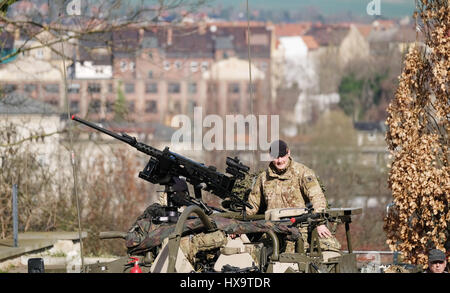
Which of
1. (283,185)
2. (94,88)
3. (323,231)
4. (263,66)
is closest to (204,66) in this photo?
(263,66)

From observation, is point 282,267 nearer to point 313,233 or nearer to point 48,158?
point 313,233

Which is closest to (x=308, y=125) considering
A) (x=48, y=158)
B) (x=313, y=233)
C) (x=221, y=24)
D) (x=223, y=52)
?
(x=223, y=52)

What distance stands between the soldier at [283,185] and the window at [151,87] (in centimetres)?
3599

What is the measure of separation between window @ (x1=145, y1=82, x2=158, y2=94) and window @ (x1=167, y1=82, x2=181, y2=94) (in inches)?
32.5

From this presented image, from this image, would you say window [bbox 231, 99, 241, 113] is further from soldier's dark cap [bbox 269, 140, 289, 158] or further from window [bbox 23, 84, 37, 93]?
soldier's dark cap [bbox 269, 140, 289, 158]

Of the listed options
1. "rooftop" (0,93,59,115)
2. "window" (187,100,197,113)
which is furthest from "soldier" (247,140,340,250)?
"window" (187,100,197,113)

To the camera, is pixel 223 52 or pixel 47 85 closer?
pixel 47 85

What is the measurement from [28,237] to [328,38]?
45350 millimetres

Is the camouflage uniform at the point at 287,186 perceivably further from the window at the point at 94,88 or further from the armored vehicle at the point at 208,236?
the window at the point at 94,88

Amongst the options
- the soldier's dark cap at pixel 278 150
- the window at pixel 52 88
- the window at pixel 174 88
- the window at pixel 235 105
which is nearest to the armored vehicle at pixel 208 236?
the soldier's dark cap at pixel 278 150

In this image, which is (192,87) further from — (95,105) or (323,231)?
(323,231)

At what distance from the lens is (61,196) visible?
24.1m

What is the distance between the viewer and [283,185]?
11.8m

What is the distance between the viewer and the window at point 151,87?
158 feet
